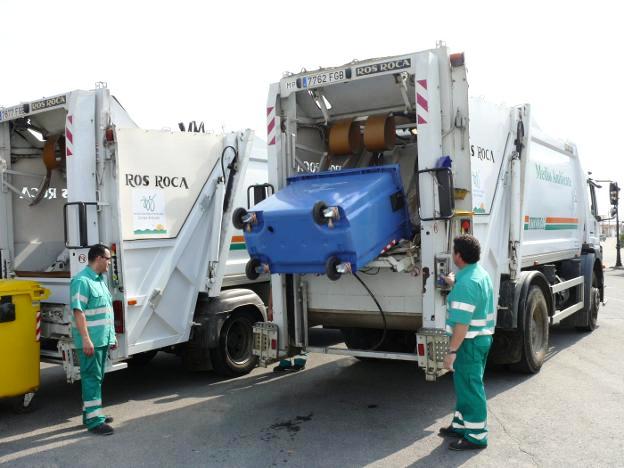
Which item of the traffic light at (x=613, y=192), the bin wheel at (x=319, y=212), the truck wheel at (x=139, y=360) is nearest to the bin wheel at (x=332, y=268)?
the bin wheel at (x=319, y=212)

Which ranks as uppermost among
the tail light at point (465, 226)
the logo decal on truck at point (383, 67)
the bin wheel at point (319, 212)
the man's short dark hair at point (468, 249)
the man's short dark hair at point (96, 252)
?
the logo decal on truck at point (383, 67)

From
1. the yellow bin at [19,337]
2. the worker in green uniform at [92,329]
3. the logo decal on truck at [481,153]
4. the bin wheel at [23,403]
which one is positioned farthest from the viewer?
the bin wheel at [23,403]

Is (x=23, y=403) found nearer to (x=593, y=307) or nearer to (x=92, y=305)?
(x=92, y=305)

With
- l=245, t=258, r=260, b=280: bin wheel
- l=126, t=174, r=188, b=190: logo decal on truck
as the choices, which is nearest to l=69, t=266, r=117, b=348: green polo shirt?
l=126, t=174, r=188, b=190: logo decal on truck

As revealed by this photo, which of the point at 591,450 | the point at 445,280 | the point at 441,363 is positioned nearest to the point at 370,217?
the point at 445,280

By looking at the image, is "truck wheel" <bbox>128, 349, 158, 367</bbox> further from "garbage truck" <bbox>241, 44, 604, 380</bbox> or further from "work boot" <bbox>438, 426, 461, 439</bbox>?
"work boot" <bbox>438, 426, 461, 439</bbox>

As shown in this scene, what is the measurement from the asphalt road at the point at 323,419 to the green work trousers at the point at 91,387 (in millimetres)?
168

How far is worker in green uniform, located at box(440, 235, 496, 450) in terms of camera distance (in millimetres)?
4160

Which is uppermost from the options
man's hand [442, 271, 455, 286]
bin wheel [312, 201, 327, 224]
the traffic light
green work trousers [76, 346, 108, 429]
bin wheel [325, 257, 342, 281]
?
the traffic light

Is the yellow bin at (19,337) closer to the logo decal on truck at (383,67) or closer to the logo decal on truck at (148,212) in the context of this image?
the logo decal on truck at (148,212)

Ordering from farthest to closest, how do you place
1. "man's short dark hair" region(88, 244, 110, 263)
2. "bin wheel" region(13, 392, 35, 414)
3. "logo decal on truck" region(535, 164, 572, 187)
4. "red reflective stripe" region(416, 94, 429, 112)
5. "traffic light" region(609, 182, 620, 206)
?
"traffic light" region(609, 182, 620, 206)
"logo decal on truck" region(535, 164, 572, 187)
"bin wheel" region(13, 392, 35, 414)
"man's short dark hair" region(88, 244, 110, 263)
"red reflective stripe" region(416, 94, 429, 112)

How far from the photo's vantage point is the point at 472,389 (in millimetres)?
4227

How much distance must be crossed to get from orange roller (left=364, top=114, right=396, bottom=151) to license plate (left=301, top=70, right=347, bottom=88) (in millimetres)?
536

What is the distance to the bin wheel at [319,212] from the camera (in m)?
4.23
